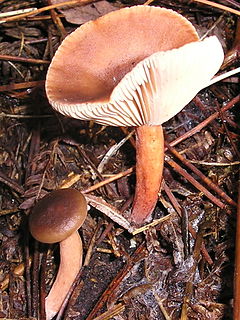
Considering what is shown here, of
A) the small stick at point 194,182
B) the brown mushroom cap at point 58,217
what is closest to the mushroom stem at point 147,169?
the small stick at point 194,182

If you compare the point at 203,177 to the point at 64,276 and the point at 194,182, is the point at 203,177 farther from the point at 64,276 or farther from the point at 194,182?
the point at 64,276

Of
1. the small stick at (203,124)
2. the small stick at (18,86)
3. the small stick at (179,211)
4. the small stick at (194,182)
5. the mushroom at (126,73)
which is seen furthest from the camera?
the small stick at (18,86)

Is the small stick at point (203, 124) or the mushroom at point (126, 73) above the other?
the mushroom at point (126, 73)

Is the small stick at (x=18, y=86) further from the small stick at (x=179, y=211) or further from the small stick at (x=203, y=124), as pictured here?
the small stick at (x=179, y=211)

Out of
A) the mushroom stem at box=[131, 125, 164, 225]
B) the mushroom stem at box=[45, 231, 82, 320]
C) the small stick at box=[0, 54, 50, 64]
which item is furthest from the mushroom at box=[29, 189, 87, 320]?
the small stick at box=[0, 54, 50, 64]

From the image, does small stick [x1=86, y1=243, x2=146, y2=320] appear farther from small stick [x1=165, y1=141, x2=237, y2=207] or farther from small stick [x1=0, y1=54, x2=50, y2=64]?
small stick [x1=0, y1=54, x2=50, y2=64]

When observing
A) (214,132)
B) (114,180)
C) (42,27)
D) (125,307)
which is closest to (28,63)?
(42,27)

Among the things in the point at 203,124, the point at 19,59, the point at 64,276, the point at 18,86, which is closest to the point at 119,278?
the point at 64,276

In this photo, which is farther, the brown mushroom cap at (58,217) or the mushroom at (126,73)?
the brown mushroom cap at (58,217)
